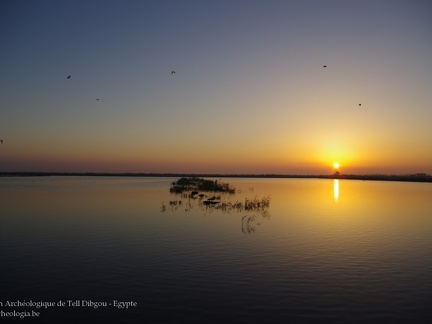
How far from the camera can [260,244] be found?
25844mm

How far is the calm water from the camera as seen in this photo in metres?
13.5

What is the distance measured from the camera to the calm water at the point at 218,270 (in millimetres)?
13539

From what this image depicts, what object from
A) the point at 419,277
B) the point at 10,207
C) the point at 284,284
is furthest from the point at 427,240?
the point at 10,207

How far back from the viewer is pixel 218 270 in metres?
18.9

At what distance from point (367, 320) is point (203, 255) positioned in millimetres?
10907

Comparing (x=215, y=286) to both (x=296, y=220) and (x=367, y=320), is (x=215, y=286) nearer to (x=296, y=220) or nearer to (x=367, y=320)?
(x=367, y=320)

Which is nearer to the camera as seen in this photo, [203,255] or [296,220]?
[203,255]

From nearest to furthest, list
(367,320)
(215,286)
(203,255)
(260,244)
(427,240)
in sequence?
(367,320) < (215,286) < (203,255) < (260,244) < (427,240)

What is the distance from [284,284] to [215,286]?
3073mm

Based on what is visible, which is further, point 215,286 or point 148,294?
point 215,286

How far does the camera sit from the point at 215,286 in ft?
53.3

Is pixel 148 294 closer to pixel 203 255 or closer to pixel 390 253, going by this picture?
pixel 203 255

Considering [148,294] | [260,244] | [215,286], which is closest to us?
[148,294]

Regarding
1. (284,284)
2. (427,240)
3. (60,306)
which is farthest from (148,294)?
(427,240)
